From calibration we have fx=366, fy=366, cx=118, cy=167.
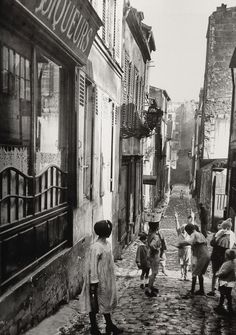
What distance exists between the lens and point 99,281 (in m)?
5.02

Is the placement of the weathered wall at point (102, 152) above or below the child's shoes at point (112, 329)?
above

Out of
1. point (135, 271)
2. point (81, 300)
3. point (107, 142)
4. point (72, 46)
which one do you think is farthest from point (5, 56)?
point (135, 271)

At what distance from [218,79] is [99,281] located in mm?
27104

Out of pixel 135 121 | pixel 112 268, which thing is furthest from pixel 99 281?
pixel 135 121

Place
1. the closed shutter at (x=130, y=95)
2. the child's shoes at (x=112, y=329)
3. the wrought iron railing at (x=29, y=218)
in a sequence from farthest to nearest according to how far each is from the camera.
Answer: the closed shutter at (x=130, y=95), the child's shoes at (x=112, y=329), the wrought iron railing at (x=29, y=218)

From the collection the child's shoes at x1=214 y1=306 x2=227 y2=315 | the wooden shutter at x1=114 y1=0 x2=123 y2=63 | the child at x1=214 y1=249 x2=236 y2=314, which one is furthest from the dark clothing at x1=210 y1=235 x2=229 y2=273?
the wooden shutter at x1=114 y1=0 x2=123 y2=63

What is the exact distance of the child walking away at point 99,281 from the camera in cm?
496

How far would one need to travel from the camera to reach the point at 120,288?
28.7 ft

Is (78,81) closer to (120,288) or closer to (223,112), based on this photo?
(120,288)

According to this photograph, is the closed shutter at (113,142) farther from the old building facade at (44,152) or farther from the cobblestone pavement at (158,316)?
the cobblestone pavement at (158,316)

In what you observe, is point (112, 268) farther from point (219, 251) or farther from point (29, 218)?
point (219, 251)

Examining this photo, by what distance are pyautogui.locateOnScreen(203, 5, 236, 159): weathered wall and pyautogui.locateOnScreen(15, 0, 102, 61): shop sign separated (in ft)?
76.1

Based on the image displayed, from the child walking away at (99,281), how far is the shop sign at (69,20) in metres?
2.89

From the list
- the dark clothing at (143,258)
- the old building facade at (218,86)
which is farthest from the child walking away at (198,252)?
the old building facade at (218,86)
